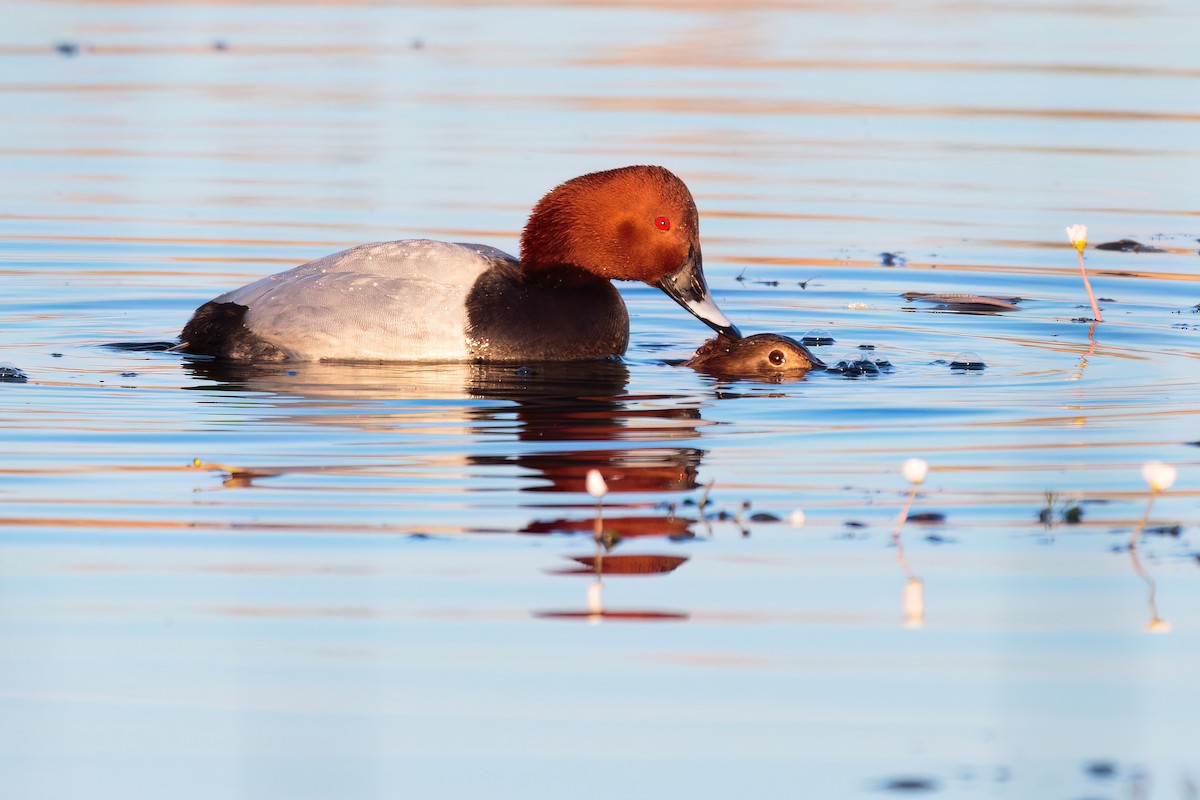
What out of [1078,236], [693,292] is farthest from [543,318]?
[1078,236]

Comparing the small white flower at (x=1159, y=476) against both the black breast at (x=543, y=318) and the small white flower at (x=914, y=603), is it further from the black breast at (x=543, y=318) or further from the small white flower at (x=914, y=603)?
the black breast at (x=543, y=318)

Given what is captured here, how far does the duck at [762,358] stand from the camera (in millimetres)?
9906

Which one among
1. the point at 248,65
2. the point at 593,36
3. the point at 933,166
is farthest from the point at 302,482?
the point at 593,36

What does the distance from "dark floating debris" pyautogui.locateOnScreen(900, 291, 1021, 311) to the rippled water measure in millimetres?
114

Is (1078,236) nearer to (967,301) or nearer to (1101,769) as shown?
(967,301)

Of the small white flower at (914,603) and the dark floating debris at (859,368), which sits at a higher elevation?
the dark floating debris at (859,368)

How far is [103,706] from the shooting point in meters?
4.98

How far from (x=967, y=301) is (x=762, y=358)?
2.59 metres

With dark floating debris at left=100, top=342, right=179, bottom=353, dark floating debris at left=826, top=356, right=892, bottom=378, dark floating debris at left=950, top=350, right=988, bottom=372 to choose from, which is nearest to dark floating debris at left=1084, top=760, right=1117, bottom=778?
dark floating debris at left=826, top=356, right=892, bottom=378

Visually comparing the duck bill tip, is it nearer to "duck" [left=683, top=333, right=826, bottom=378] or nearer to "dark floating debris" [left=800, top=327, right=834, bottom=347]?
"duck" [left=683, top=333, right=826, bottom=378]

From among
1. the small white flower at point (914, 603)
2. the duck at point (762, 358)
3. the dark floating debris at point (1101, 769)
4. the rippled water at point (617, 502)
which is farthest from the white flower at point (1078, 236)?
the dark floating debris at point (1101, 769)

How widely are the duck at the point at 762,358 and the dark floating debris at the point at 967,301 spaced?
83.1 inches

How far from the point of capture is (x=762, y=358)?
32.6ft

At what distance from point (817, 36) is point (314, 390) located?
1850cm
